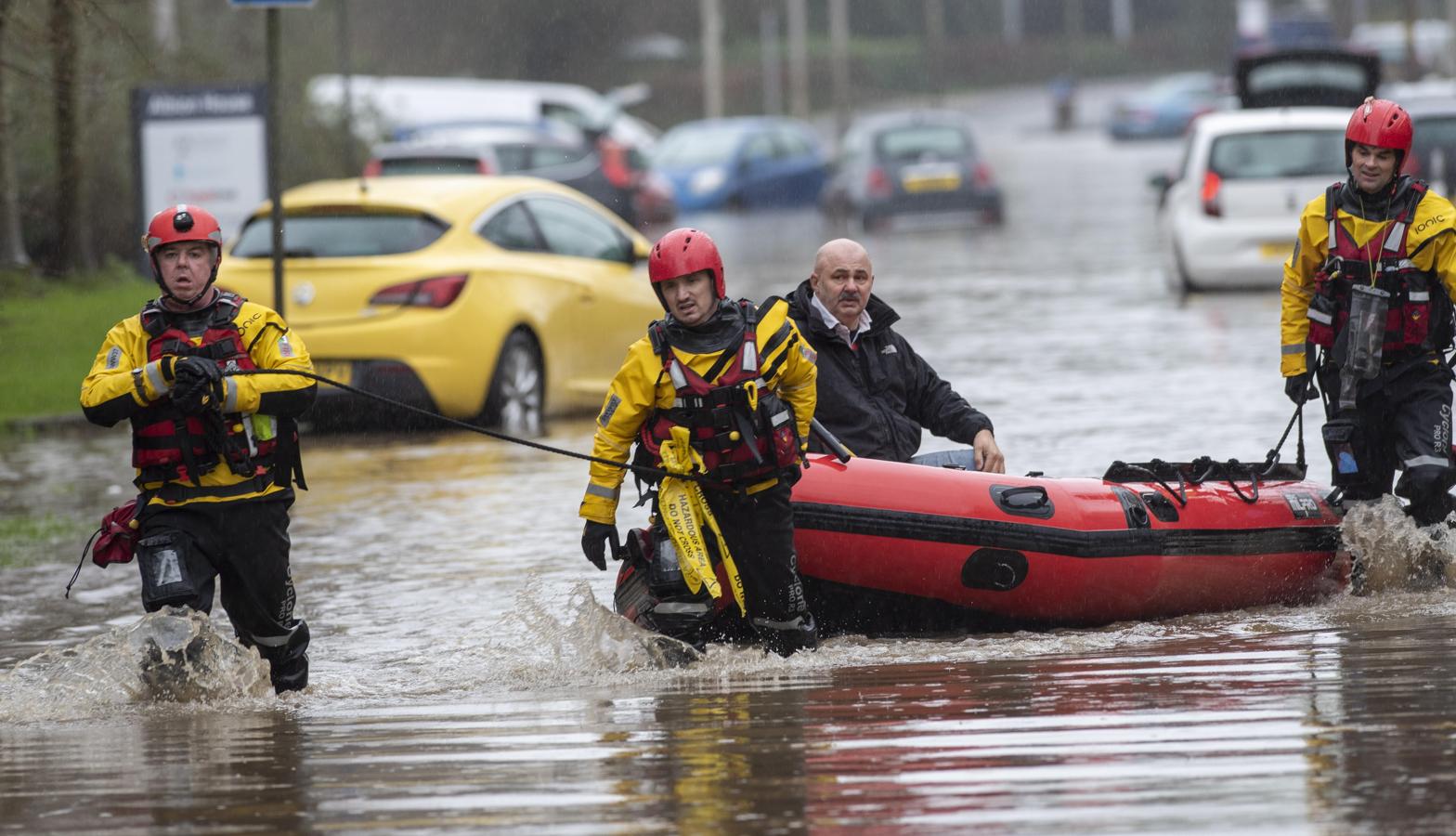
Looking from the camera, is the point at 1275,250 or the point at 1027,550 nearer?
the point at 1027,550

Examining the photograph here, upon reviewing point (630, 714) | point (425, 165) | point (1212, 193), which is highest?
point (425, 165)

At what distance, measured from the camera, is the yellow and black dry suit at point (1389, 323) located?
8.07 meters

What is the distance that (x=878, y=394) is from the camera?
843cm

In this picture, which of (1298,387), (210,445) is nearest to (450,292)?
(1298,387)

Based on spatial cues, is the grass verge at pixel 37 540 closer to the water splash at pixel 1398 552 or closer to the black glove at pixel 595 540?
the black glove at pixel 595 540

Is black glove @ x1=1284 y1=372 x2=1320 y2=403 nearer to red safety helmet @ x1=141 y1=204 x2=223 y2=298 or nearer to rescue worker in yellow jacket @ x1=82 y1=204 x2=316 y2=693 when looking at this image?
rescue worker in yellow jacket @ x1=82 y1=204 x2=316 y2=693

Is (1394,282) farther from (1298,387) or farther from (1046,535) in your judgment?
(1046,535)

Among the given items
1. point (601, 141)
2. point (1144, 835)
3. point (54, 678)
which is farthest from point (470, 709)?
point (601, 141)

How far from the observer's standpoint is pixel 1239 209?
63.4 ft

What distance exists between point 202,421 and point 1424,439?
160 inches

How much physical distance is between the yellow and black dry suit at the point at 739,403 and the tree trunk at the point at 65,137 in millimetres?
8355

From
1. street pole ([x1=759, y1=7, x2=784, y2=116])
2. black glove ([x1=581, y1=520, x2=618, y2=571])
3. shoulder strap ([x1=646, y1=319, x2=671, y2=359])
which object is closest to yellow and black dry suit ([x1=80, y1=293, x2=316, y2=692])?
black glove ([x1=581, y1=520, x2=618, y2=571])

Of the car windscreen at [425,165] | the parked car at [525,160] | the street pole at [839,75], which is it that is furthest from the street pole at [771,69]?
the car windscreen at [425,165]

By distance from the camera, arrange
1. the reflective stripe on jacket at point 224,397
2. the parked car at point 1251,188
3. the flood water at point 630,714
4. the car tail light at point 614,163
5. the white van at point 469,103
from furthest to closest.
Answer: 1. the white van at point 469,103
2. the car tail light at point 614,163
3. the parked car at point 1251,188
4. the reflective stripe on jacket at point 224,397
5. the flood water at point 630,714
